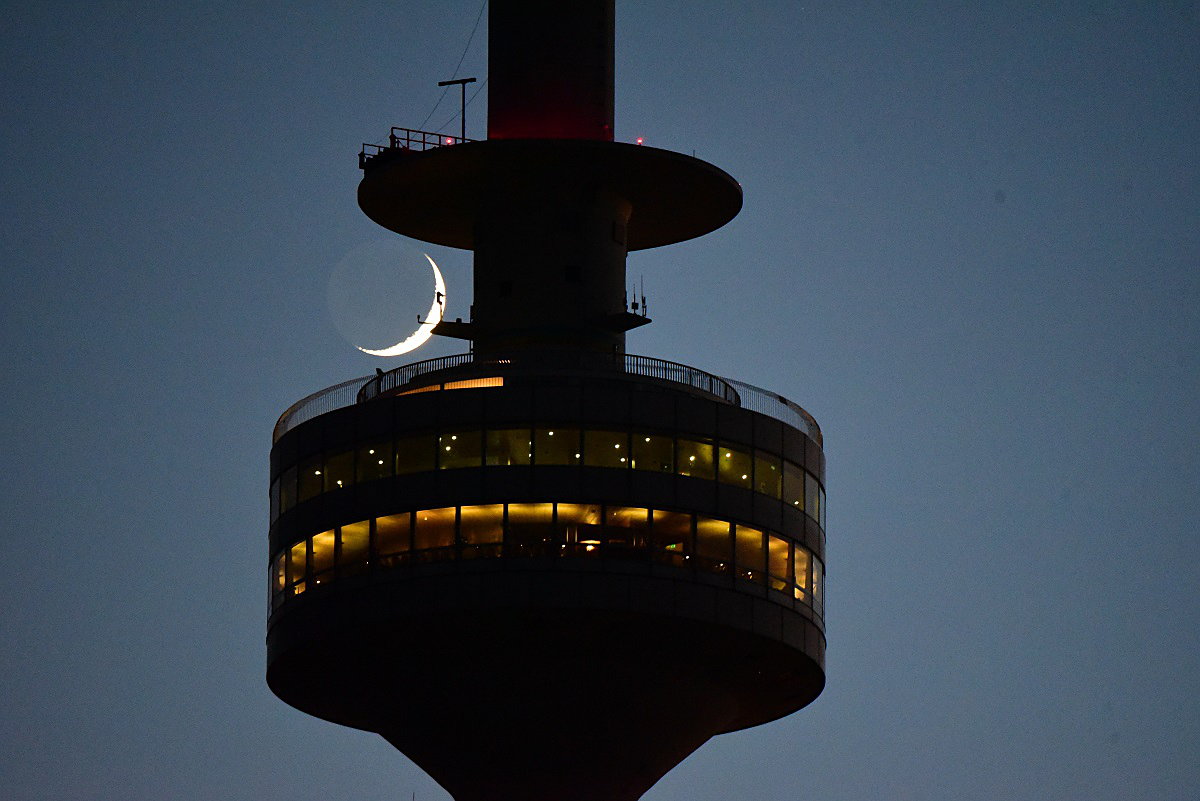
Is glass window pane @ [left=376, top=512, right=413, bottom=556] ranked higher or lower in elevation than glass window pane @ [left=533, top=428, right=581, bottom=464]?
lower

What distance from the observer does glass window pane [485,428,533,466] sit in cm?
9644

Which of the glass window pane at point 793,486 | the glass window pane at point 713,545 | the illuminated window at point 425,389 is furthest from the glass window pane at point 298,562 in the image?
the glass window pane at point 793,486

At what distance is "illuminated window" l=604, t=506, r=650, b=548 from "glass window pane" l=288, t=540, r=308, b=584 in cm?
1025

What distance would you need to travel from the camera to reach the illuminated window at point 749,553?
320 ft

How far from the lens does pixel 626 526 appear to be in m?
96.3

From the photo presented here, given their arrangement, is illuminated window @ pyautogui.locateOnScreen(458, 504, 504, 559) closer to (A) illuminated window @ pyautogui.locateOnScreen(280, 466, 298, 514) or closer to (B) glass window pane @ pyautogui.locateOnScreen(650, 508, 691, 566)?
(B) glass window pane @ pyautogui.locateOnScreen(650, 508, 691, 566)

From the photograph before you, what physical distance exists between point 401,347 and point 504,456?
13912 mm

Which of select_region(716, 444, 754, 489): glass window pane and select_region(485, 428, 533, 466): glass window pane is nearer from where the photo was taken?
select_region(485, 428, 533, 466): glass window pane

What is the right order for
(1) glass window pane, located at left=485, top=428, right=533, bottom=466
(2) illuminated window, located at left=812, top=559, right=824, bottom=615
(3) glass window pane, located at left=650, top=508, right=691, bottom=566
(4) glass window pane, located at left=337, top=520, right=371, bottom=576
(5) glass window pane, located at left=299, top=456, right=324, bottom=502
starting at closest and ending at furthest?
1. (3) glass window pane, located at left=650, top=508, right=691, bottom=566
2. (1) glass window pane, located at left=485, top=428, right=533, bottom=466
3. (4) glass window pane, located at left=337, top=520, right=371, bottom=576
4. (5) glass window pane, located at left=299, top=456, right=324, bottom=502
5. (2) illuminated window, located at left=812, top=559, right=824, bottom=615

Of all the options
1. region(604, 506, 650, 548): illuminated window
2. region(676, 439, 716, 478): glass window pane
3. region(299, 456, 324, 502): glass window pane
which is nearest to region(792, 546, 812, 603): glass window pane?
region(676, 439, 716, 478): glass window pane

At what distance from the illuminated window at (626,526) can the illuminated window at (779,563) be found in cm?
461

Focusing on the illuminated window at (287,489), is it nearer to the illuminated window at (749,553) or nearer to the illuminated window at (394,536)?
the illuminated window at (394,536)

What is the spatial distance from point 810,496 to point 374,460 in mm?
14858

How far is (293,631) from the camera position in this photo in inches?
3888
